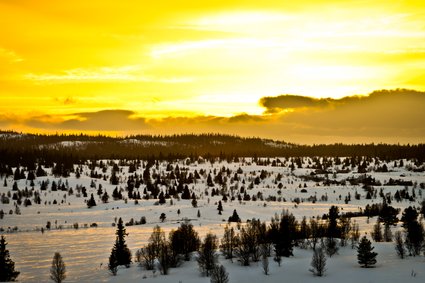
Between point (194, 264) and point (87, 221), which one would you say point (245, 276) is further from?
point (87, 221)

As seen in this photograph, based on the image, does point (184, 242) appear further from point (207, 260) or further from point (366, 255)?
point (366, 255)

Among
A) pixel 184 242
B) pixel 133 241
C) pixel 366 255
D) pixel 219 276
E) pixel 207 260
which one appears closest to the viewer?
pixel 219 276

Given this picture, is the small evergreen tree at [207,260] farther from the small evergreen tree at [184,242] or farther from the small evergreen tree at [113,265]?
the small evergreen tree at [113,265]


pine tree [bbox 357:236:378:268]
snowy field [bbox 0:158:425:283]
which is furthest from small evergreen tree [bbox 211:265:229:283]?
pine tree [bbox 357:236:378:268]

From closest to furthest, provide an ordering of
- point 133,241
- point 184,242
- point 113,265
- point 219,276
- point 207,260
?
point 219,276, point 207,260, point 113,265, point 184,242, point 133,241

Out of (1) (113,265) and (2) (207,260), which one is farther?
(1) (113,265)

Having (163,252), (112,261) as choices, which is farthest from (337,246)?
(112,261)

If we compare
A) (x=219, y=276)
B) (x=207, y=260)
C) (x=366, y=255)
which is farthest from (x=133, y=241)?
(x=366, y=255)

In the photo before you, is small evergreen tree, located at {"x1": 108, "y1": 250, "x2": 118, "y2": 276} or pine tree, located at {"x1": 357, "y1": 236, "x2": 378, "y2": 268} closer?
pine tree, located at {"x1": 357, "y1": 236, "x2": 378, "y2": 268}

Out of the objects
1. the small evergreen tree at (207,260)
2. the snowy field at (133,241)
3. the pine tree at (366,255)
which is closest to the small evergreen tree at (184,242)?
the snowy field at (133,241)

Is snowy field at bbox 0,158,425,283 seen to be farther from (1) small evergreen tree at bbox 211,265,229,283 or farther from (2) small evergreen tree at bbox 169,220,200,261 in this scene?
(1) small evergreen tree at bbox 211,265,229,283

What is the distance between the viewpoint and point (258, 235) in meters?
89.5

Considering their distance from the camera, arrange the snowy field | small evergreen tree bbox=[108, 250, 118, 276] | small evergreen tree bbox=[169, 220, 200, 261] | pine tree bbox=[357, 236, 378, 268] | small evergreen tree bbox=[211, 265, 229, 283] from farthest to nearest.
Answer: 1. small evergreen tree bbox=[169, 220, 200, 261]
2. small evergreen tree bbox=[108, 250, 118, 276]
3. pine tree bbox=[357, 236, 378, 268]
4. the snowy field
5. small evergreen tree bbox=[211, 265, 229, 283]

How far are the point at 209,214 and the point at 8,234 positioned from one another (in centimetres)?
6121
